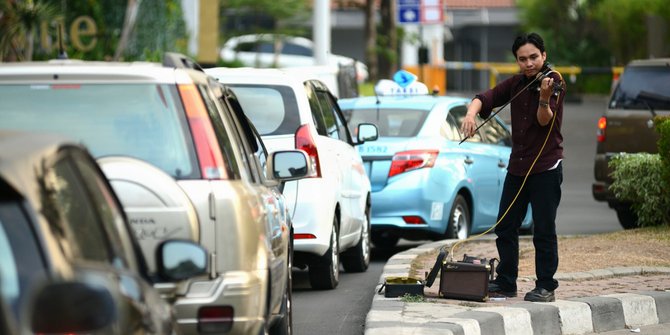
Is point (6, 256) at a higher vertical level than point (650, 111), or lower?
higher

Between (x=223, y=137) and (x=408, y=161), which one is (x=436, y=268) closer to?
(x=223, y=137)

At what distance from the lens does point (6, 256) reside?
11.8 ft

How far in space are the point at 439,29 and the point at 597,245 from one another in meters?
32.9

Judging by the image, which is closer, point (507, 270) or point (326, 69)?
point (507, 270)

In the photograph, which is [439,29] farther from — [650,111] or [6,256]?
[6,256]

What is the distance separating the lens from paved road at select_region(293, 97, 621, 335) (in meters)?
9.74

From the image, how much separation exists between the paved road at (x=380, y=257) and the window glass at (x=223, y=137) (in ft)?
9.71

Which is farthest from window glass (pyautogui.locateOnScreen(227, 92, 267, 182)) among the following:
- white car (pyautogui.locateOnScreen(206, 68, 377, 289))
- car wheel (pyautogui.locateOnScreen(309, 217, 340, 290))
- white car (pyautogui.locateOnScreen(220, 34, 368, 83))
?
white car (pyautogui.locateOnScreen(220, 34, 368, 83))

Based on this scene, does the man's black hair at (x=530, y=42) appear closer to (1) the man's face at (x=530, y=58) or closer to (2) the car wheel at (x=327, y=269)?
(1) the man's face at (x=530, y=58)

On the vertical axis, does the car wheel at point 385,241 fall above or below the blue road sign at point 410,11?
below

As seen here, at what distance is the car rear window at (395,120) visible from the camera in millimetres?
14273

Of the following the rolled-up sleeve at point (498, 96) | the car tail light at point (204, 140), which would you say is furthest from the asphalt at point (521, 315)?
the car tail light at point (204, 140)

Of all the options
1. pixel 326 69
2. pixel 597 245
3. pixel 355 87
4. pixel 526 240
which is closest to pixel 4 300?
pixel 597 245

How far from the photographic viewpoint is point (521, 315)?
885 cm
